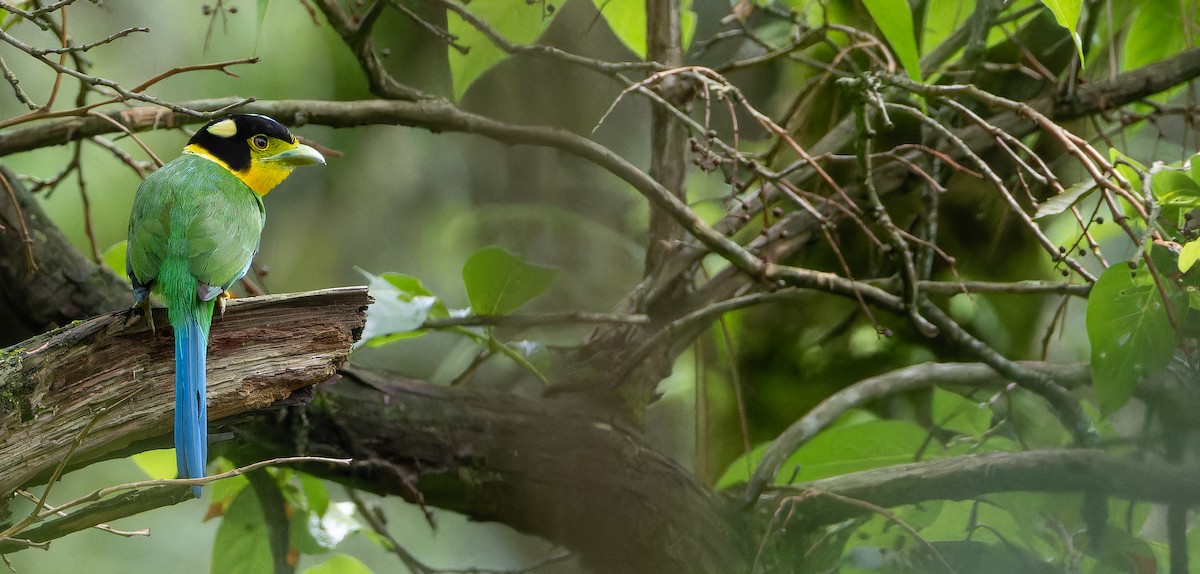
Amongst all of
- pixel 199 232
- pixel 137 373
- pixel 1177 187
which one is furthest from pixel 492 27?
pixel 1177 187

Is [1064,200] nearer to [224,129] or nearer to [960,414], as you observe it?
[960,414]

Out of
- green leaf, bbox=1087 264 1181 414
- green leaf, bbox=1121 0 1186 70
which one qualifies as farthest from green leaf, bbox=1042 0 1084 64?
green leaf, bbox=1121 0 1186 70

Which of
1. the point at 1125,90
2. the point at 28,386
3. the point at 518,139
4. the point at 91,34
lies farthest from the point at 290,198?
the point at 1125,90

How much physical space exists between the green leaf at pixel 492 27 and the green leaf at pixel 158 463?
0.78 meters

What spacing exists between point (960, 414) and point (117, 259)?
140 centimetres

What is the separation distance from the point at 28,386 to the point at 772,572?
994 millimetres

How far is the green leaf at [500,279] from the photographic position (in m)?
1.32

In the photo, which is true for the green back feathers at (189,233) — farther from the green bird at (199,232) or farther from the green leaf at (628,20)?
the green leaf at (628,20)

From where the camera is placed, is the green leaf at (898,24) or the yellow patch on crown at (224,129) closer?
the green leaf at (898,24)

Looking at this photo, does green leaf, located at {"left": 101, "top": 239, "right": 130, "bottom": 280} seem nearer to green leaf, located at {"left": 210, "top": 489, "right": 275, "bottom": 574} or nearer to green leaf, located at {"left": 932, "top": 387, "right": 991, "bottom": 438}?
green leaf, located at {"left": 210, "top": 489, "right": 275, "bottom": 574}

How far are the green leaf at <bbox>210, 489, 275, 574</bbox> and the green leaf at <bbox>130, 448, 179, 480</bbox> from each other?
143mm

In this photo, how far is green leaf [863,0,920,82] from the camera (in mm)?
1137

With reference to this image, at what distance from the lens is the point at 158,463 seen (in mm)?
1501

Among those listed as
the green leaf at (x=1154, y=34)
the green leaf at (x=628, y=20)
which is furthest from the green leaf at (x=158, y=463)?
the green leaf at (x=1154, y=34)
